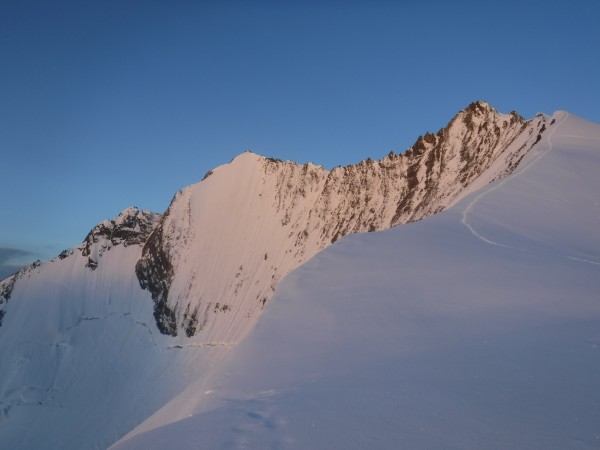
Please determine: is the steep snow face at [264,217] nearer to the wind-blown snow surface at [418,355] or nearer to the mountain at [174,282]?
the mountain at [174,282]

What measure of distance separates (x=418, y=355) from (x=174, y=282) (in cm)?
6876

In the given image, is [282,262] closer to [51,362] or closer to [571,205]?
[51,362]

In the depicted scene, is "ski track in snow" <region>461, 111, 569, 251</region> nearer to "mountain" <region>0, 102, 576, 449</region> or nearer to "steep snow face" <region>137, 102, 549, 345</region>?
"steep snow face" <region>137, 102, 549, 345</region>

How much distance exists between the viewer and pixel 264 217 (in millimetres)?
71125

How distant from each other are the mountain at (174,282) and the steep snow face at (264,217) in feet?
0.62

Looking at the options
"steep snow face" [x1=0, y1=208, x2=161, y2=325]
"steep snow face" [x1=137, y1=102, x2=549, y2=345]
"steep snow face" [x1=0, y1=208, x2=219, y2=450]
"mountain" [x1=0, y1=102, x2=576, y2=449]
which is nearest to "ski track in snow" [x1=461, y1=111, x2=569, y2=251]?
"steep snow face" [x1=137, y1=102, x2=549, y2=345]

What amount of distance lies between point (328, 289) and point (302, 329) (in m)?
1.26

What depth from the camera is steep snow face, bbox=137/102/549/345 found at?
48.2 m

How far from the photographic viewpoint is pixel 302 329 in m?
7.30

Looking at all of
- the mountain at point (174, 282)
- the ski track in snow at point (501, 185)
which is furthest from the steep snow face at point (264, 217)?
the ski track in snow at point (501, 185)

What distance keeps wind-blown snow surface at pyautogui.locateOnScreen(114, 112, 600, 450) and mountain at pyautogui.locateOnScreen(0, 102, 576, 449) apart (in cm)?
3479

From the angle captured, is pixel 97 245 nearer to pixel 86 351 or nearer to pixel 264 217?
pixel 86 351

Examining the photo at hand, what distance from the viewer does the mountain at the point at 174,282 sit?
184 ft

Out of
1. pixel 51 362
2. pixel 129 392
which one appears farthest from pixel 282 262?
pixel 51 362
